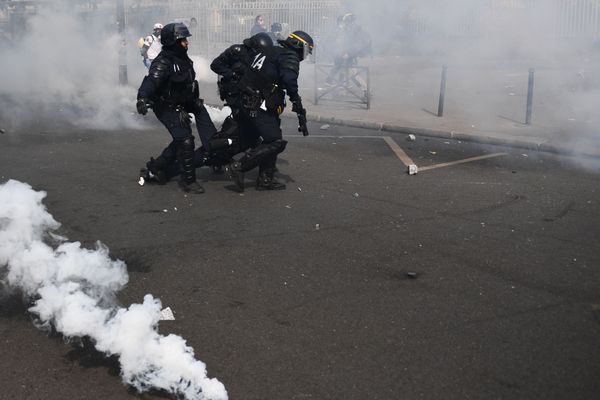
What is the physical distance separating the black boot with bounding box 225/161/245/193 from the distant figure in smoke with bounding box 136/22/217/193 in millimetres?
336

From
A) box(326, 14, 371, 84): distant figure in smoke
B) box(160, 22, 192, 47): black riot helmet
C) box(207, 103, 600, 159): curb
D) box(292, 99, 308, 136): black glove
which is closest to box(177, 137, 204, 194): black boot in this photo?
box(160, 22, 192, 47): black riot helmet

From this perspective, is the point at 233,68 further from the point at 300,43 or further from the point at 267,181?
the point at 267,181

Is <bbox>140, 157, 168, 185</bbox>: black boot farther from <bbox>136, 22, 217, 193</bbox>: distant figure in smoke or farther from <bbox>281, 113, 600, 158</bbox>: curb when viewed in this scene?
<bbox>281, 113, 600, 158</bbox>: curb

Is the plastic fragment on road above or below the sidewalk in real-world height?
below

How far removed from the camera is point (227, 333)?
436cm

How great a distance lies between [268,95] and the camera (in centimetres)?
760

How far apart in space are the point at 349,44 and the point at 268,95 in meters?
8.89

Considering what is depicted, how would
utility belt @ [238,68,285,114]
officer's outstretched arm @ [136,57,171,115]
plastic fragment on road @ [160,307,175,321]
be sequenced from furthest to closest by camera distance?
utility belt @ [238,68,285,114]
officer's outstretched arm @ [136,57,171,115]
plastic fragment on road @ [160,307,175,321]

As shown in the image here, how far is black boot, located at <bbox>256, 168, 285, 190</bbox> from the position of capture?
7.88 metres

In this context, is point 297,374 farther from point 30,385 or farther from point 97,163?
point 97,163

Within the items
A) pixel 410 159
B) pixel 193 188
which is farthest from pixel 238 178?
pixel 410 159

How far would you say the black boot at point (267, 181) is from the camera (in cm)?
788

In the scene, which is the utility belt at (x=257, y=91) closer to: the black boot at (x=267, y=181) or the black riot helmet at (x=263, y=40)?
the black riot helmet at (x=263, y=40)

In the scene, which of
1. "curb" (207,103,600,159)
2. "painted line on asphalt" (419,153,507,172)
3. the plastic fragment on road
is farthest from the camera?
"curb" (207,103,600,159)
